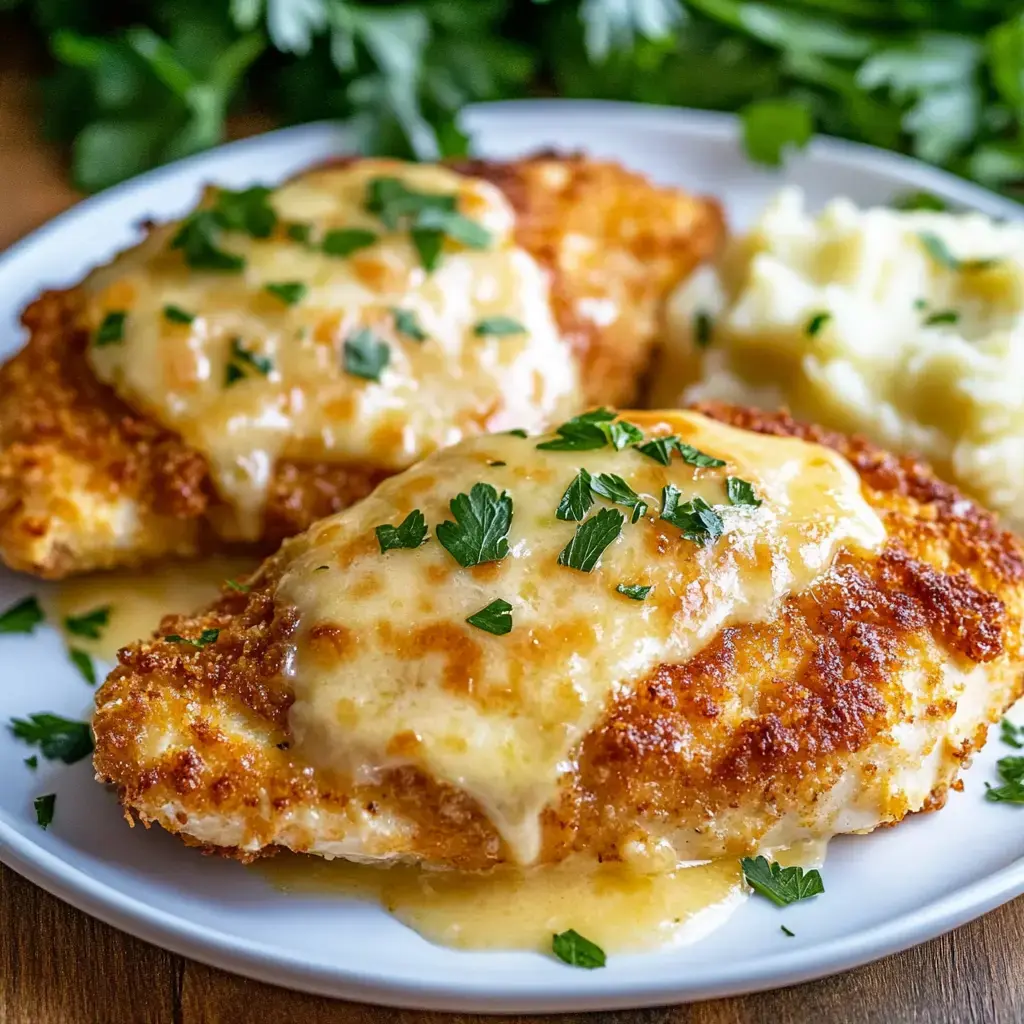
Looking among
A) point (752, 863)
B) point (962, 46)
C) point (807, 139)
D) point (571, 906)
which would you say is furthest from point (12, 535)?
point (962, 46)

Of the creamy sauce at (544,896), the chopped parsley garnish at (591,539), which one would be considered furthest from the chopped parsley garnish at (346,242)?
the creamy sauce at (544,896)

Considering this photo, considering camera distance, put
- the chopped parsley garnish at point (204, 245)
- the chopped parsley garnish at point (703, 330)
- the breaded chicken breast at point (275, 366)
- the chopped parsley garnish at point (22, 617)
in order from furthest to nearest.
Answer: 1. the chopped parsley garnish at point (703, 330)
2. the chopped parsley garnish at point (204, 245)
3. the breaded chicken breast at point (275, 366)
4. the chopped parsley garnish at point (22, 617)

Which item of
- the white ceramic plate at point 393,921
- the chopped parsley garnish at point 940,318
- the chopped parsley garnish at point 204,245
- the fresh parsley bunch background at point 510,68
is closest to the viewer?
the white ceramic plate at point 393,921

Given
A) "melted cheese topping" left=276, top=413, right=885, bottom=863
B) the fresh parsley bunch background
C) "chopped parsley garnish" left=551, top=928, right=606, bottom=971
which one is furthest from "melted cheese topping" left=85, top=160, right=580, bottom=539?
"chopped parsley garnish" left=551, top=928, right=606, bottom=971

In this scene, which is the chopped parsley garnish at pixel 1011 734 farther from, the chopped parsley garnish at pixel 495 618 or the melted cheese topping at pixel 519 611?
the chopped parsley garnish at pixel 495 618

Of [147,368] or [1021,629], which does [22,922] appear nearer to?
[147,368]

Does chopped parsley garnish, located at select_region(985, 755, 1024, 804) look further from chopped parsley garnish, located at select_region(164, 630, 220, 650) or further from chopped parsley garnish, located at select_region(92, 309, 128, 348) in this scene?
chopped parsley garnish, located at select_region(92, 309, 128, 348)
